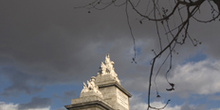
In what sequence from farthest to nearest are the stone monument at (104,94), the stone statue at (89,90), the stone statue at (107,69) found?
the stone statue at (107,69)
the stone statue at (89,90)
the stone monument at (104,94)

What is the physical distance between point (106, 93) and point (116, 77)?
2608mm

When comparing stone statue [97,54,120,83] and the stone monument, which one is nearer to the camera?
the stone monument

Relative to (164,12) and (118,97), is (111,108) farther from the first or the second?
(164,12)

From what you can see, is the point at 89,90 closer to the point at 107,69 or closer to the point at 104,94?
the point at 104,94

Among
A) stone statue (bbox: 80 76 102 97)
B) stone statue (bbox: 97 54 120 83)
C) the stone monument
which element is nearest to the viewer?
the stone monument

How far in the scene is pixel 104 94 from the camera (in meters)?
23.4

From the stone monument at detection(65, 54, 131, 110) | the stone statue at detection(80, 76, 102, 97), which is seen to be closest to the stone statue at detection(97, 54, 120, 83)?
the stone monument at detection(65, 54, 131, 110)

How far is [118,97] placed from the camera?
23266mm

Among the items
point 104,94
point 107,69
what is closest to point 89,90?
point 104,94

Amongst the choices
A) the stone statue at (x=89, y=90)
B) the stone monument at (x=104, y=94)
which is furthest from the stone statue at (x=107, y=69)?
the stone statue at (x=89, y=90)

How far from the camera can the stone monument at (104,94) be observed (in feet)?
63.3

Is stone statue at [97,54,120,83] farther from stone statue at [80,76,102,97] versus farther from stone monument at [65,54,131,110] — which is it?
stone statue at [80,76,102,97]

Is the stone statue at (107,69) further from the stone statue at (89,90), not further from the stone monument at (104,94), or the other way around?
the stone statue at (89,90)

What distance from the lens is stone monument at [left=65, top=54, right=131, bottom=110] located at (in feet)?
63.3
